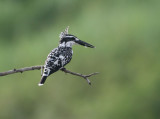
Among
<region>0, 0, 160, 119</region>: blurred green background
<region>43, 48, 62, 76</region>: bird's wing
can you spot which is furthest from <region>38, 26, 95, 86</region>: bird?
<region>0, 0, 160, 119</region>: blurred green background

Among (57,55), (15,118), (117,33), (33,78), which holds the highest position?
(57,55)

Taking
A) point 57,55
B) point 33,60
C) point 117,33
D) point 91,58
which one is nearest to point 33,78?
point 33,60

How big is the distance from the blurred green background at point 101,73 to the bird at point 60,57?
7370 mm

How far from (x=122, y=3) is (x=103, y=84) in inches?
108

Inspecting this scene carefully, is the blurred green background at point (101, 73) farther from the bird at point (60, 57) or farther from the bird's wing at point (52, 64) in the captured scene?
the bird's wing at point (52, 64)

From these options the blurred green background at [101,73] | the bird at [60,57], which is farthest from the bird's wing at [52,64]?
the blurred green background at [101,73]

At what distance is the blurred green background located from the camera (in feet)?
45.8

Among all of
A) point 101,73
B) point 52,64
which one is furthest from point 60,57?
point 101,73

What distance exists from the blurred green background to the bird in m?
7.37

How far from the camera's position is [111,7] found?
1577 cm

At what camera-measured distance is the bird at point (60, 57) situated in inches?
227

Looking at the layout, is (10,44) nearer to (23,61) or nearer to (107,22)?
(23,61)

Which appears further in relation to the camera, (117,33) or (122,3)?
(122,3)

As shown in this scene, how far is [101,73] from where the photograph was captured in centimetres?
1416
